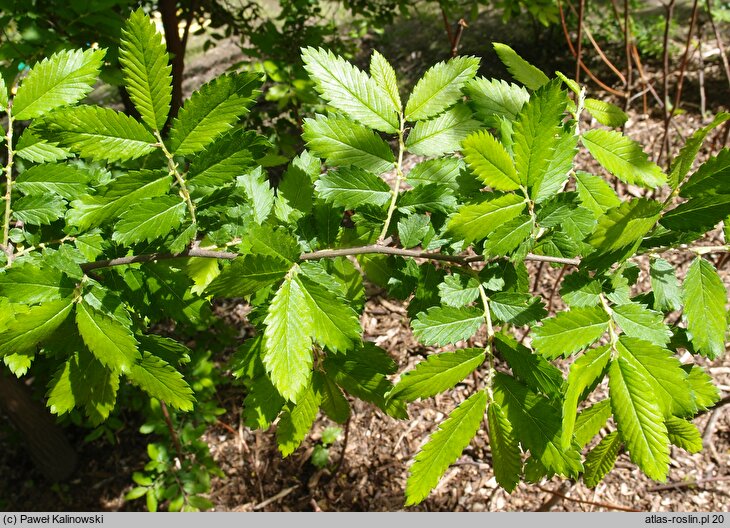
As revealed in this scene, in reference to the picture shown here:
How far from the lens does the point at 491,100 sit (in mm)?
1004

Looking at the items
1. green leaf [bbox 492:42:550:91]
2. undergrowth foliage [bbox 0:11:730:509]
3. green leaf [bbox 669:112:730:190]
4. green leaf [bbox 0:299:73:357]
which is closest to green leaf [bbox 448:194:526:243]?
undergrowth foliage [bbox 0:11:730:509]

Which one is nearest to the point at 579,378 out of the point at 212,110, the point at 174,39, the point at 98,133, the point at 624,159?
the point at 624,159

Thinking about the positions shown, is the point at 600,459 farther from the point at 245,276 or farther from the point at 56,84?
the point at 56,84

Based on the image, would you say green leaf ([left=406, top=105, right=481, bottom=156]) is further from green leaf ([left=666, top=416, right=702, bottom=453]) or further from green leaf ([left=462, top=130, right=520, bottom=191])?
green leaf ([left=666, top=416, right=702, bottom=453])

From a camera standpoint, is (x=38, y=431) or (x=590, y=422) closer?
(x=590, y=422)

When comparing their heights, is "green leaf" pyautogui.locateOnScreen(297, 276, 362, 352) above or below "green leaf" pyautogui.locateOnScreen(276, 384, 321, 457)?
above

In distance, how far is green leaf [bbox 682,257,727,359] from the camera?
0.83 m

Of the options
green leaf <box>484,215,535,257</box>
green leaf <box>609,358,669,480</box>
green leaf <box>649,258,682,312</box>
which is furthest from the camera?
green leaf <box>649,258,682,312</box>

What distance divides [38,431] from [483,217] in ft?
8.57

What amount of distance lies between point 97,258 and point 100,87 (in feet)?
15.5

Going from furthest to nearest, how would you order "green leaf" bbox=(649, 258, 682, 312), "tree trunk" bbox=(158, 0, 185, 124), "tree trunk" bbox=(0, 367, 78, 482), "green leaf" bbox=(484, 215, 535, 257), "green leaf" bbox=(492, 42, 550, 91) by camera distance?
1. "tree trunk" bbox=(158, 0, 185, 124)
2. "tree trunk" bbox=(0, 367, 78, 482)
3. "green leaf" bbox=(492, 42, 550, 91)
4. "green leaf" bbox=(649, 258, 682, 312)
5. "green leaf" bbox=(484, 215, 535, 257)

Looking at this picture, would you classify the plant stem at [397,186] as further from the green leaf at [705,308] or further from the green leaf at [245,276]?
the green leaf at [705,308]

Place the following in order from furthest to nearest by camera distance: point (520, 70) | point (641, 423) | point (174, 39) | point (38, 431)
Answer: point (174, 39) < point (38, 431) < point (520, 70) < point (641, 423)

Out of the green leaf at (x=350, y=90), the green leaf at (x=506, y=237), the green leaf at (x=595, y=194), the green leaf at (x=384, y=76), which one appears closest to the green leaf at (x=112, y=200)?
the green leaf at (x=350, y=90)
